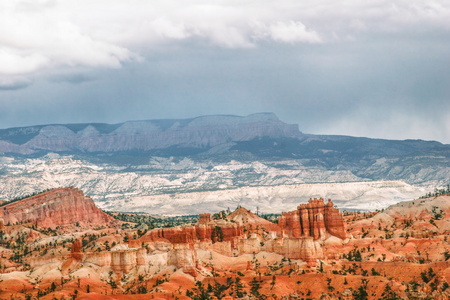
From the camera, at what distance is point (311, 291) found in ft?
521

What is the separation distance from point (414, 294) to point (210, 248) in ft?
213

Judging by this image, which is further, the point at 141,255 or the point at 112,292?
the point at 141,255

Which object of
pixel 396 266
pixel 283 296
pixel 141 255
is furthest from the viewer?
pixel 141 255

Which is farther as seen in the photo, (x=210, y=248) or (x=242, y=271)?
(x=210, y=248)

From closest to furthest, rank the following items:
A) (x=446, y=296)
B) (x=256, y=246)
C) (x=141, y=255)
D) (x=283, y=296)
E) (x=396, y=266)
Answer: (x=446, y=296) < (x=283, y=296) < (x=396, y=266) < (x=141, y=255) < (x=256, y=246)

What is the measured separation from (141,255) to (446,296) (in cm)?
6391

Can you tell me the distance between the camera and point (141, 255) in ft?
594

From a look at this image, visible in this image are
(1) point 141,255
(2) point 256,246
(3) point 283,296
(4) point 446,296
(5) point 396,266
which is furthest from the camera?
(2) point 256,246

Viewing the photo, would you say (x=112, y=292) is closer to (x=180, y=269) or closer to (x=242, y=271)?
(x=180, y=269)

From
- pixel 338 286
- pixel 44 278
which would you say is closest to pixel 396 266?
pixel 338 286

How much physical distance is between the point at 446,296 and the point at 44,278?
242 ft

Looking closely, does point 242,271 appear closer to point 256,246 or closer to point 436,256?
point 256,246

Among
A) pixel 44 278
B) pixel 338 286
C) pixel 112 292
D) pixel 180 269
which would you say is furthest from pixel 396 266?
pixel 44 278

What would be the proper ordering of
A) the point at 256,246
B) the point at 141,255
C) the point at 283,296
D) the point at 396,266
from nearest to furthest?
the point at 283,296 → the point at 396,266 → the point at 141,255 → the point at 256,246
